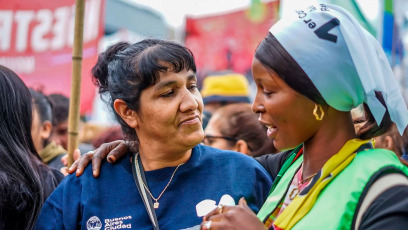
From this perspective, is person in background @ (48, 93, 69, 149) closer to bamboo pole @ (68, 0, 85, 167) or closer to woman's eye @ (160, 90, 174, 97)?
bamboo pole @ (68, 0, 85, 167)

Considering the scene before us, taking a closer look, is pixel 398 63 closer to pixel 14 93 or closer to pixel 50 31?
pixel 50 31

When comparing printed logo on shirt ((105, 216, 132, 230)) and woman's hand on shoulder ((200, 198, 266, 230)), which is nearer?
woman's hand on shoulder ((200, 198, 266, 230))

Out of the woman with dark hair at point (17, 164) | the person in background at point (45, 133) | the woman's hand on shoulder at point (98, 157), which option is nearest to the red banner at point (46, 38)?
the person in background at point (45, 133)

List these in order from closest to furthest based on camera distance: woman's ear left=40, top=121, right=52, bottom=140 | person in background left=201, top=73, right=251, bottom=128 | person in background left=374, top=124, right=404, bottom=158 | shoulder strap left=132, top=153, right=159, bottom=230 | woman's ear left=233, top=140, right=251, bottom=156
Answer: shoulder strap left=132, top=153, right=159, bottom=230
person in background left=374, top=124, right=404, bottom=158
woman's ear left=233, top=140, right=251, bottom=156
woman's ear left=40, top=121, right=52, bottom=140
person in background left=201, top=73, right=251, bottom=128

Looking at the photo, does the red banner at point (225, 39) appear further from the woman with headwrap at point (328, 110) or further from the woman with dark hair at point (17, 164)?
the woman with headwrap at point (328, 110)

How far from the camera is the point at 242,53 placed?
9352 mm

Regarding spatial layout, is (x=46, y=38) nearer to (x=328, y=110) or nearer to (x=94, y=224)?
(x=94, y=224)

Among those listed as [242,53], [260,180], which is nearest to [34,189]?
[260,180]

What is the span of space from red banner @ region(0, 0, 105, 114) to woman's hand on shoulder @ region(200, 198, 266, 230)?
473 cm

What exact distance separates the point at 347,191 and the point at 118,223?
1.24 meters

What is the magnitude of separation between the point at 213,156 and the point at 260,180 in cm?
27

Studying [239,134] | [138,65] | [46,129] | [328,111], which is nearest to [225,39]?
[46,129]

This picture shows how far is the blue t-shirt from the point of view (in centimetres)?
268

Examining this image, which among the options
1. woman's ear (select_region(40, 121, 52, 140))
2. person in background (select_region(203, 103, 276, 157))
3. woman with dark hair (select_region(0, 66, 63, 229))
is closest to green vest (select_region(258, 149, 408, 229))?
woman with dark hair (select_region(0, 66, 63, 229))
